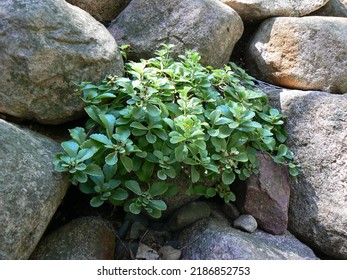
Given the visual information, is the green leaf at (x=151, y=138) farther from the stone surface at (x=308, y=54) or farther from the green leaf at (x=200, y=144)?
the stone surface at (x=308, y=54)

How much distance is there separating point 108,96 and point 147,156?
1.20 feet

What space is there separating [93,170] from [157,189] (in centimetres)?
30

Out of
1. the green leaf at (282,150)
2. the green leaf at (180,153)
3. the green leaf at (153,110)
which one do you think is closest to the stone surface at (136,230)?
the green leaf at (180,153)

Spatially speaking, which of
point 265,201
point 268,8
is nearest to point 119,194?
point 265,201

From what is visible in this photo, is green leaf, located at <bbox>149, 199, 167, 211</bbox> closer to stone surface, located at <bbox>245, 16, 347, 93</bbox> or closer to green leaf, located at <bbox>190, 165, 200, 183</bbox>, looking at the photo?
green leaf, located at <bbox>190, 165, 200, 183</bbox>

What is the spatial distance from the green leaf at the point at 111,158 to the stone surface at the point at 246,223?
2.52 ft

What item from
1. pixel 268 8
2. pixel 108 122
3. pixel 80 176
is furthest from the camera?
pixel 268 8

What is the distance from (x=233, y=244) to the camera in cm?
156

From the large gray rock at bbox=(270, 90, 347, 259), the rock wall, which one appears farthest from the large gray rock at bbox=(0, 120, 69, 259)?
the large gray rock at bbox=(270, 90, 347, 259)

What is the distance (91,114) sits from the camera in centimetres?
160

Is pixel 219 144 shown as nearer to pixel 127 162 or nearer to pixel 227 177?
pixel 227 177

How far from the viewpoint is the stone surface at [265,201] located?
1787 millimetres

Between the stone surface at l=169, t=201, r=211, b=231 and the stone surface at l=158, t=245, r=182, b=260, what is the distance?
0.13 metres
